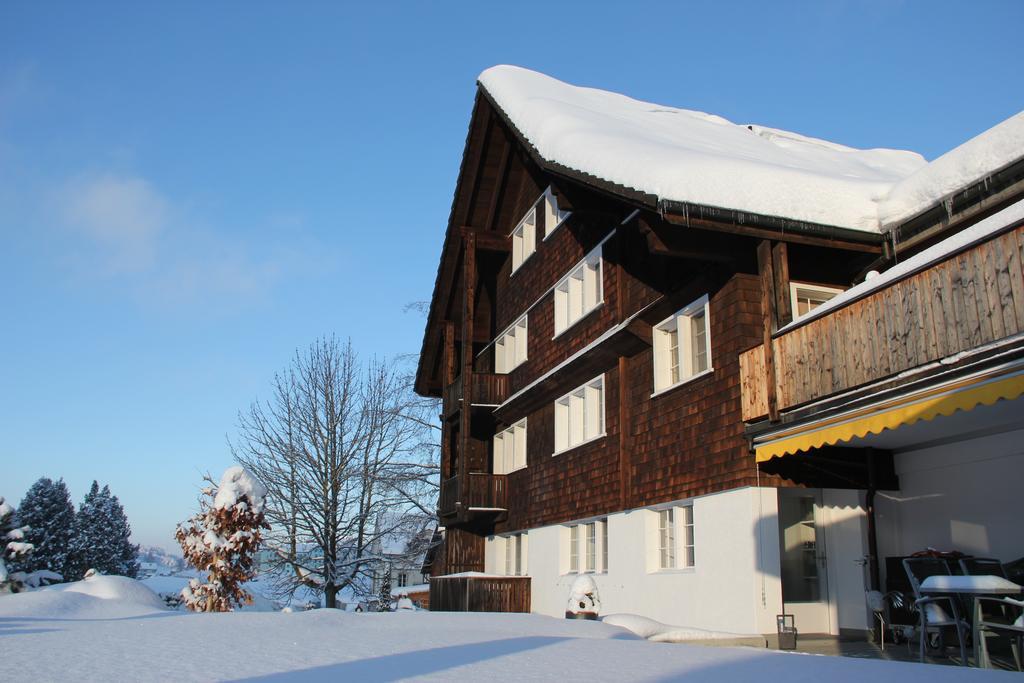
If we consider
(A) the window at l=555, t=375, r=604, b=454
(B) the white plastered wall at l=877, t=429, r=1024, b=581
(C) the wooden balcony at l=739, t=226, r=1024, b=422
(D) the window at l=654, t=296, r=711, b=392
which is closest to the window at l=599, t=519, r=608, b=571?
(A) the window at l=555, t=375, r=604, b=454

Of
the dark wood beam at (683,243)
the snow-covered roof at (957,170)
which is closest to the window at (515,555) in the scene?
the dark wood beam at (683,243)

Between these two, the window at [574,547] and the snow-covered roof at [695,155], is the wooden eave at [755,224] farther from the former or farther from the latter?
the window at [574,547]

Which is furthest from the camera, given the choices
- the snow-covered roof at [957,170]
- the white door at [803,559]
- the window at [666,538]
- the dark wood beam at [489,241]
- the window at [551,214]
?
the dark wood beam at [489,241]

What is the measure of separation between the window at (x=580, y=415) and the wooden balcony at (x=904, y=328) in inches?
240

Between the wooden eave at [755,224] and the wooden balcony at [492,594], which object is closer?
the wooden eave at [755,224]

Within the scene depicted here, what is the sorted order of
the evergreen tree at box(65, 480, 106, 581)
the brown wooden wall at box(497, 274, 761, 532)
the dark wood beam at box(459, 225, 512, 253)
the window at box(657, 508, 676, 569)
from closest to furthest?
the brown wooden wall at box(497, 274, 761, 532) < the window at box(657, 508, 676, 569) < the dark wood beam at box(459, 225, 512, 253) < the evergreen tree at box(65, 480, 106, 581)

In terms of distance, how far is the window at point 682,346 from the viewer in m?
13.3

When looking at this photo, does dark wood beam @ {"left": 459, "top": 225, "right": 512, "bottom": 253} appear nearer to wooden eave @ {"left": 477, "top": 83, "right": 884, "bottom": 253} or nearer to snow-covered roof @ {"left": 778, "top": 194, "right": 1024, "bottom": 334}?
wooden eave @ {"left": 477, "top": 83, "right": 884, "bottom": 253}

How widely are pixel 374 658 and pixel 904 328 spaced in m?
6.49

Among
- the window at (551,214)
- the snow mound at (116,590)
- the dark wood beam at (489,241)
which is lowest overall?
the snow mound at (116,590)

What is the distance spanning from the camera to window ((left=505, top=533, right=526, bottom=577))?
2102 cm

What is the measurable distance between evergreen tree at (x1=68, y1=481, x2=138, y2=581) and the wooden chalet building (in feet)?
149

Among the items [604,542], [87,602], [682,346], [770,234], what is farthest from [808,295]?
[87,602]

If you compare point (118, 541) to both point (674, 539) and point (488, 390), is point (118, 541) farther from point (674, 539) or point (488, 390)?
point (674, 539)
